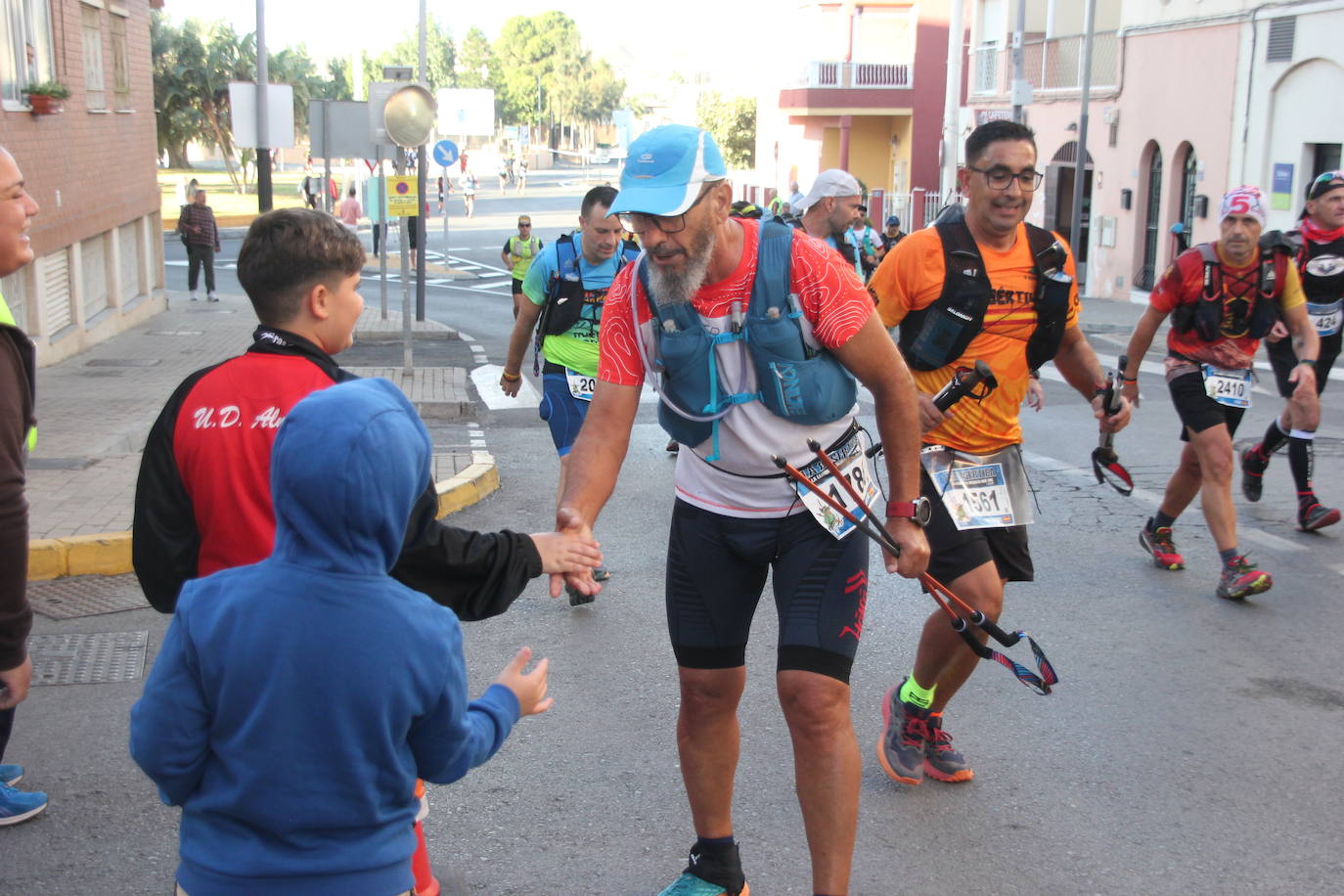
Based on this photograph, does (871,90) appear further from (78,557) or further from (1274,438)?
(78,557)

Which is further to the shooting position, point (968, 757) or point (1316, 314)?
point (1316, 314)

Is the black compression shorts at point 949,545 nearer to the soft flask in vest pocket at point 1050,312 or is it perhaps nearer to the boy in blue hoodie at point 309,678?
the soft flask in vest pocket at point 1050,312

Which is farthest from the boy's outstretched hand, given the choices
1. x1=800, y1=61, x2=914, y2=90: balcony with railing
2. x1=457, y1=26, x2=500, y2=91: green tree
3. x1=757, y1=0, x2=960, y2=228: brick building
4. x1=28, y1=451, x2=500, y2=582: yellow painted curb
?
x1=457, y1=26, x2=500, y2=91: green tree

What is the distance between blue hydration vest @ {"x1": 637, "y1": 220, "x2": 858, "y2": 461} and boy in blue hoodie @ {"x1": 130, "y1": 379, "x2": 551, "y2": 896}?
1365 millimetres

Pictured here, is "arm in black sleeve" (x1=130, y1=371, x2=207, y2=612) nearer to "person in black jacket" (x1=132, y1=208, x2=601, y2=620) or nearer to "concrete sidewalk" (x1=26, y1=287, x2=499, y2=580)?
"person in black jacket" (x1=132, y1=208, x2=601, y2=620)

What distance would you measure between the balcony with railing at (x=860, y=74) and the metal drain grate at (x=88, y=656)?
43.9 meters

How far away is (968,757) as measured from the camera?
15.5 feet

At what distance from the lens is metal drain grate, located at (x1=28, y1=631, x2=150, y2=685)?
5430 mm

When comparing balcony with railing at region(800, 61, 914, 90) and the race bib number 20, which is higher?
balcony with railing at region(800, 61, 914, 90)

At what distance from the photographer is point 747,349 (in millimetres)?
3506

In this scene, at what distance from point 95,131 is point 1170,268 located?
14266mm

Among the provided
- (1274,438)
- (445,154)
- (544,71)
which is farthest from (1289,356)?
(544,71)

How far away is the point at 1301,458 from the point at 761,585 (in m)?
5.25

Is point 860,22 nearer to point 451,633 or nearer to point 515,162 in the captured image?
A: point 515,162
